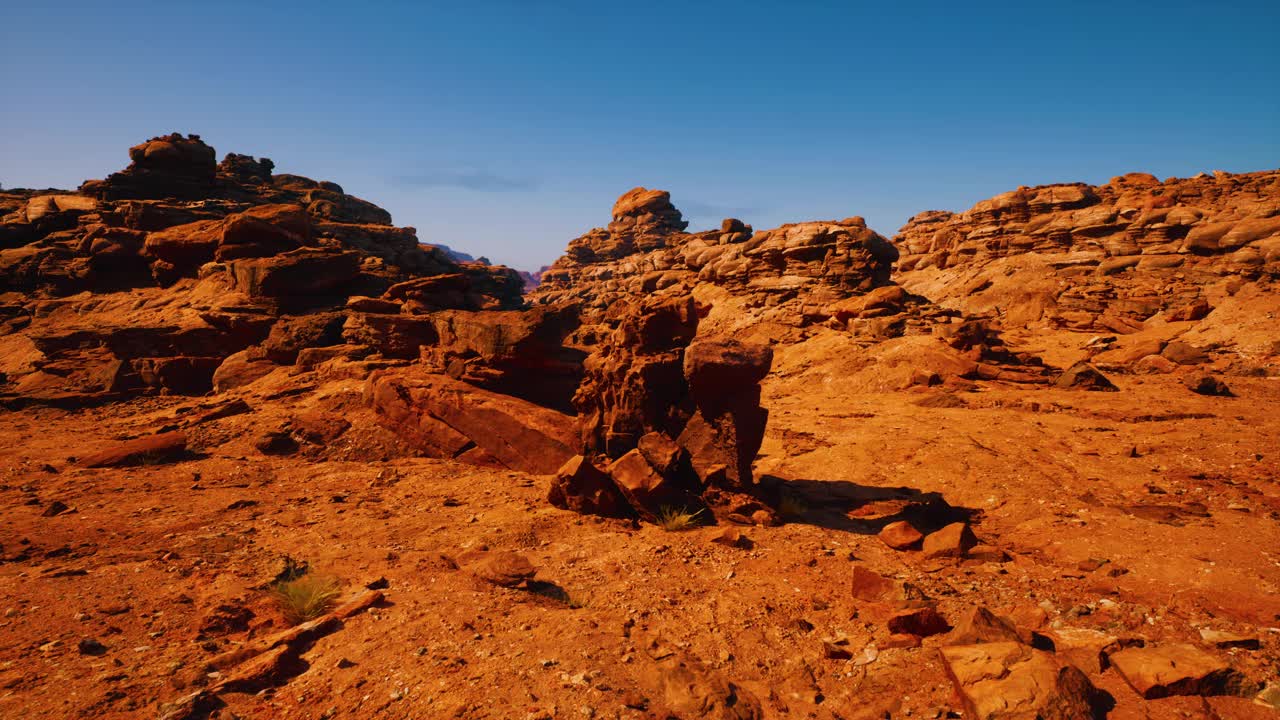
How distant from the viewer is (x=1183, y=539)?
639cm

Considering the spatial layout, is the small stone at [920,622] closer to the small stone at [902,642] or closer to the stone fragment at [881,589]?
the small stone at [902,642]

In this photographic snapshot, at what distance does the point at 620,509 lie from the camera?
7.88 meters

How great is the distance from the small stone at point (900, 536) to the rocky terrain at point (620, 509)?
0.20 ft

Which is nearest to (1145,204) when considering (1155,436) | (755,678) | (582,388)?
(1155,436)

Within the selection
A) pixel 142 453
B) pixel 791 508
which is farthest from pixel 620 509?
pixel 142 453

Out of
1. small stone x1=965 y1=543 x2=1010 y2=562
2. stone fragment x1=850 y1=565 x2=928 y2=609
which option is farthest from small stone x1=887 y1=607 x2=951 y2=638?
small stone x1=965 y1=543 x2=1010 y2=562

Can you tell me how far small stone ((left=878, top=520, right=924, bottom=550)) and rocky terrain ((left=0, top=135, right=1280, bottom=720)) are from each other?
61mm

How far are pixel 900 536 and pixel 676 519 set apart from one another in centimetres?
277

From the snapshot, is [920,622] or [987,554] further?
[987,554]

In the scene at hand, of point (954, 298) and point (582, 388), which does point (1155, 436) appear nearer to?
point (582, 388)

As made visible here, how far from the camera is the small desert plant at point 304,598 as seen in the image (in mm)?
4754

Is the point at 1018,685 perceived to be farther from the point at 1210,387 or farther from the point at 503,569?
the point at 1210,387

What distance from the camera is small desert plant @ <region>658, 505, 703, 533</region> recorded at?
725 centimetres

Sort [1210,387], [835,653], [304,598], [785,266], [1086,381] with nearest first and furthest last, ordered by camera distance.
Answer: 1. [835,653]
2. [304,598]
3. [1210,387]
4. [1086,381]
5. [785,266]
